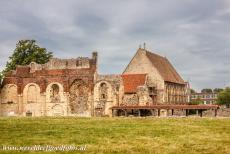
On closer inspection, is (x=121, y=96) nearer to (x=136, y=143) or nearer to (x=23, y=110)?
(x=23, y=110)

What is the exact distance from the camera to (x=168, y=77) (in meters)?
62.9

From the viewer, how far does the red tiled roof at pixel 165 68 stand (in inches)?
2395

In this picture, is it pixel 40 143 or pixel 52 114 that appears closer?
pixel 40 143

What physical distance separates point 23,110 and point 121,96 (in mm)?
13506

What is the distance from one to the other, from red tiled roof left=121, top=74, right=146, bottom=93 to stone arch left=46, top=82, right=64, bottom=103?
8609 mm

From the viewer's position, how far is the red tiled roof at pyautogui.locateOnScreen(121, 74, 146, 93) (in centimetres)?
5426

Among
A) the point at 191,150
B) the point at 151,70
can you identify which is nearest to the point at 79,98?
the point at 151,70

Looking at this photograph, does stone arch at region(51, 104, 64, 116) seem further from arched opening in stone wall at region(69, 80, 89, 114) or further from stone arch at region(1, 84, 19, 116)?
stone arch at region(1, 84, 19, 116)

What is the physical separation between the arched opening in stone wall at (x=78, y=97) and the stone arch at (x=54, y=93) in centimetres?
135

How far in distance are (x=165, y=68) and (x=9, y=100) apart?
24.9m

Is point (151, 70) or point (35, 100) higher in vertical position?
point (151, 70)

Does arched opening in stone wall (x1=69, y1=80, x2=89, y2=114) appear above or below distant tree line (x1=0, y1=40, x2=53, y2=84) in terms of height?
below

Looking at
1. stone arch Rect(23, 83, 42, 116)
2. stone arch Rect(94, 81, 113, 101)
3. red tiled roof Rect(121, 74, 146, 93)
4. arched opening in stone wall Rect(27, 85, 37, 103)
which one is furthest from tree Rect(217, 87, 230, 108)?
arched opening in stone wall Rect(27, 85, 37, 103)

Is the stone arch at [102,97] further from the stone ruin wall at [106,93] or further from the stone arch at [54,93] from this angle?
the stone arch at [54,93]
